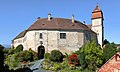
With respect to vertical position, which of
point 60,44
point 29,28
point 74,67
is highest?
point 29,28

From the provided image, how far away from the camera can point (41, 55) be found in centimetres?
5959

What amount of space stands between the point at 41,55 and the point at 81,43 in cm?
998

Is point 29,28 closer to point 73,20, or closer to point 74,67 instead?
point 73,20

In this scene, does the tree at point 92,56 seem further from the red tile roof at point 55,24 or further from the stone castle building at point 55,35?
the red tile roof at point 55,24

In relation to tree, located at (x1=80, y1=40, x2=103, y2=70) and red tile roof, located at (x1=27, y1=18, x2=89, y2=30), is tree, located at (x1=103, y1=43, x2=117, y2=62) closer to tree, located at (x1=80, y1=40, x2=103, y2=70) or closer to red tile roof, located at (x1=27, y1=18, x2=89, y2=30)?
tree, located at (x1=80, y1=40, x2=103, y2=70)

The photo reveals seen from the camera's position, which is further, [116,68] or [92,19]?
[92,19]

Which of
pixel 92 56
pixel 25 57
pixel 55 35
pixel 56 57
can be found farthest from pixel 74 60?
pixel 55 35

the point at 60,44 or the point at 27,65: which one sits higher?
the point at 60,44

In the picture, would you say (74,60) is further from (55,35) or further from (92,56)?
(55,35)

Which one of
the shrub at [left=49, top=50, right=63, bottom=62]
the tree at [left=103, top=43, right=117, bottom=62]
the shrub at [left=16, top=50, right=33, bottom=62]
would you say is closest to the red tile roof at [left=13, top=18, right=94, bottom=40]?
the shrub at [left=16, top=50, right=33, bottom=62]

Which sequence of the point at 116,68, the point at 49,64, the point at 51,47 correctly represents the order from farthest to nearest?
the point at 51,47 → the point at 49,64 → the point at 116,68

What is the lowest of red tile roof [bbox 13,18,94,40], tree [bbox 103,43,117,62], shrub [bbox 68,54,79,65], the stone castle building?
shrub [bbox 68,54,79,65]

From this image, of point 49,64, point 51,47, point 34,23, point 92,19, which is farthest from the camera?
point 92,19

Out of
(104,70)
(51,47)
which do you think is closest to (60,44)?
(51,47)
